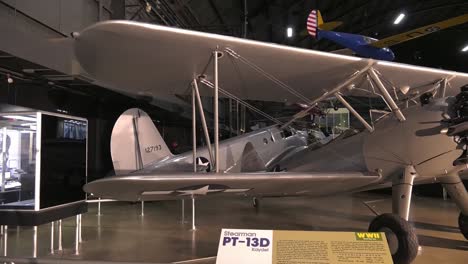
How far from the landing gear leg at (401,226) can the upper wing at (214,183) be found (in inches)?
13.0

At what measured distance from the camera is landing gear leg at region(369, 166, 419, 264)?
336 cm

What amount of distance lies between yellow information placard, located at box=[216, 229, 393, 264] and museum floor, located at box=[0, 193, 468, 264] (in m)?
1.37

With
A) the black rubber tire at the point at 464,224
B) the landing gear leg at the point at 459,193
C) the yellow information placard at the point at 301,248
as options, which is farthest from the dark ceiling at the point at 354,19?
the yellow information placard at the point at 301,248

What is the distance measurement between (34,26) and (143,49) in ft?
12.0

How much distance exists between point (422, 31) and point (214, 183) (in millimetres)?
7881

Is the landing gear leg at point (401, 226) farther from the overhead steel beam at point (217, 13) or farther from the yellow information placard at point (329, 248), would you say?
the overhead steel beam at point (217, 13)

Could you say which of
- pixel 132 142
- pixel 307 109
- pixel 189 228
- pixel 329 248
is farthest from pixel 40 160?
pixel 329 248

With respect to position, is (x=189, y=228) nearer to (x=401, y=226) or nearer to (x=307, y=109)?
(x=307, y=109)

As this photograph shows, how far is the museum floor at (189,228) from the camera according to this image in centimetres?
438

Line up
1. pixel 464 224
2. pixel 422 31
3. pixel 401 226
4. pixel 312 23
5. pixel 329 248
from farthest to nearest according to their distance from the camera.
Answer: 1. pixel 312 23
2. pixel 422 31
3. pixel 464 224
4. pixel 401 226
5. pixel 329 248

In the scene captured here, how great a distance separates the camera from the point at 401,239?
3.40 metres

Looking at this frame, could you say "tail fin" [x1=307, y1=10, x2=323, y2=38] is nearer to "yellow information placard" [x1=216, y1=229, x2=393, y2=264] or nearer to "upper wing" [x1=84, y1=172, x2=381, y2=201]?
"upper wing" [x1=84, y1=172, x2=381, y2=201]

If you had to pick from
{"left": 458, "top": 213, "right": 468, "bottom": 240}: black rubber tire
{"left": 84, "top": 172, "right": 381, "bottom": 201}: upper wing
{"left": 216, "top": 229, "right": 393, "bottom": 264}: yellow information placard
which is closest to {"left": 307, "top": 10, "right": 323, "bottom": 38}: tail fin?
{"left": 458, "top": 213, "right": 468, "bottom": 240}: black rubber tire

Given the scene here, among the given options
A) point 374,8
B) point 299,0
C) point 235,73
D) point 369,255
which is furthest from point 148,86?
point 374,8
